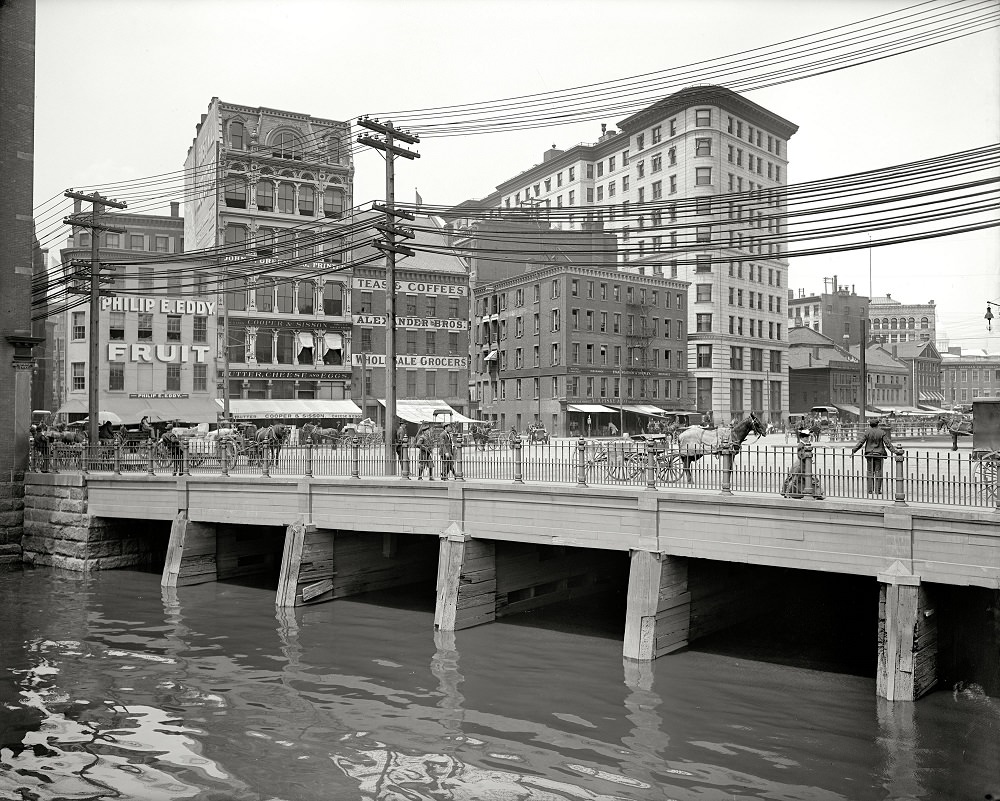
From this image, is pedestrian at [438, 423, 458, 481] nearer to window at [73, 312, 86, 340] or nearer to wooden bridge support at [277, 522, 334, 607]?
wooden bridge support at [277, 522, 334, 607]

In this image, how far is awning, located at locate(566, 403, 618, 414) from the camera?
65250 millimetres

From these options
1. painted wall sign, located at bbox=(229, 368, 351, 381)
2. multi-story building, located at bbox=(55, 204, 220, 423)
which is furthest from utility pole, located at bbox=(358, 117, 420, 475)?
painted wall sign, located at bbox=(229, 368, 351, 381)

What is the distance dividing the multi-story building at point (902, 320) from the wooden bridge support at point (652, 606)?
138 meters

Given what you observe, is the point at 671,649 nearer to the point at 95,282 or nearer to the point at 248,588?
the point at 248,588

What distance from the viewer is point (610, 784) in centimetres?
1184

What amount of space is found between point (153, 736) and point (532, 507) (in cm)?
956

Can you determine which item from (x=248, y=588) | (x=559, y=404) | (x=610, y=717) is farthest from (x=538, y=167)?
(x=610, y=717)

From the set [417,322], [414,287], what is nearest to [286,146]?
[414,287]

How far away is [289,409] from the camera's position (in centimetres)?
5256

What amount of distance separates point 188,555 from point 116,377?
2935 cm

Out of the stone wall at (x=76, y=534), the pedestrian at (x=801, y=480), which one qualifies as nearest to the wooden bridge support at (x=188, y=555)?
the stone wall at (x=76, y=534)

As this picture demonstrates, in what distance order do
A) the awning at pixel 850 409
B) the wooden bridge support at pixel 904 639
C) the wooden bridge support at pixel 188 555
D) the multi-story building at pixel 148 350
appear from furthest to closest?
the awning at pixel 850 409
the multi-story building at pixel 148 350
the wooden bridge support at pixel 188 555
the wooden bridge support at pixel 904 639

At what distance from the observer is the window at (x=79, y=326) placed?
165 ft

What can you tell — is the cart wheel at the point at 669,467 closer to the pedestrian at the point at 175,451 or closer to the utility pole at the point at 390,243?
the utility pole at the point at 390,243
